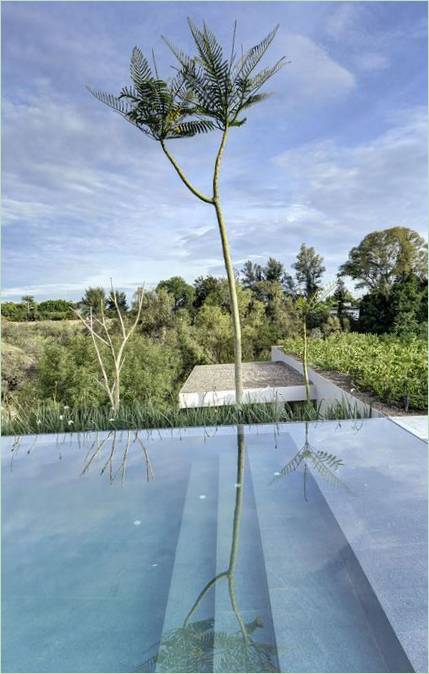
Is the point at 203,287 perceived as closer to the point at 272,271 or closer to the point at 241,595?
the point at 272,271

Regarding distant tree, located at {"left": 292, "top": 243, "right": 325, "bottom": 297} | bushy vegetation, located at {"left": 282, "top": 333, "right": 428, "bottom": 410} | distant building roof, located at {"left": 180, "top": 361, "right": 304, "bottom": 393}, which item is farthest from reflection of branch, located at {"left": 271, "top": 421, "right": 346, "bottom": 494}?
distant tree, located at {"left": 292, "top": 243, "right": 325, "bottom": 297}

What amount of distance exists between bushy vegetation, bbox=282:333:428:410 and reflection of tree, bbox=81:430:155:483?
2322 mm

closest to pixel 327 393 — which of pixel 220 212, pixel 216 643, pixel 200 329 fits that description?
pixel 220 212

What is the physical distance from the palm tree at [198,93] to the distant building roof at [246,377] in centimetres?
252

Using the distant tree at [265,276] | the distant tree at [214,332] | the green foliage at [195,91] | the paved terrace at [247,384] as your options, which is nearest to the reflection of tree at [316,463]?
the paved terrace at [247,384]

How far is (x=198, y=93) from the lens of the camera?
4.45m

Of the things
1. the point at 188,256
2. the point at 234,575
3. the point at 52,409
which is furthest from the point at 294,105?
the point at 234,575

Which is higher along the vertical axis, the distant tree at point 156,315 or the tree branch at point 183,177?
the tree branch at point 183,177

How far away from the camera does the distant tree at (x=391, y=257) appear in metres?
12.1

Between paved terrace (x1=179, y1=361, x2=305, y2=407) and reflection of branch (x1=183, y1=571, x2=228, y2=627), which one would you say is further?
paved terrace (x1=179, y1=361, x2=305, y2=407)

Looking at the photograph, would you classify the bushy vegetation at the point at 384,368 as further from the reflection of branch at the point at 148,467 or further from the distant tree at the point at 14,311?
the distant tree at the point at 14,311

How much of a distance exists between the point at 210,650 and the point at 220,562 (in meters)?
0.42

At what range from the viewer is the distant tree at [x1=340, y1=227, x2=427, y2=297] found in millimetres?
12133

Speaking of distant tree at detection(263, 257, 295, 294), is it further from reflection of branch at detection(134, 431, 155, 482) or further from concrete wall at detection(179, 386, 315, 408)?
reflection of branch at detection(134, 431, 155, 482)
